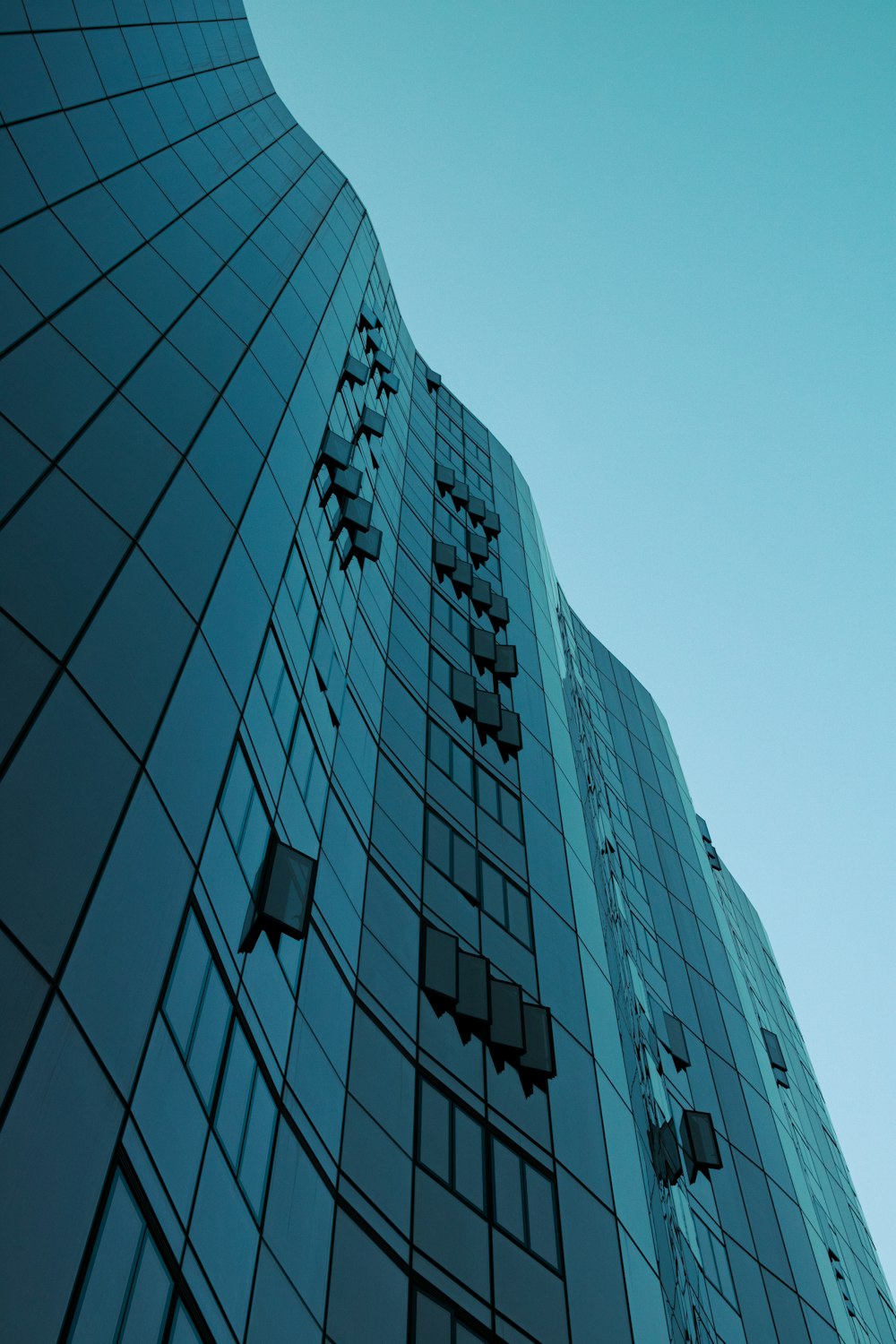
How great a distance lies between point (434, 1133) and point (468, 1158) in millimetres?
704

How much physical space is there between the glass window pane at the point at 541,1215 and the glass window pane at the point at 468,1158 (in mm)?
1039

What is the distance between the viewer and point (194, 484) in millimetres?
17000

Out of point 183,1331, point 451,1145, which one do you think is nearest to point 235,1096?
point 183,1331

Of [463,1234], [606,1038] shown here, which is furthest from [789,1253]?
[463,1234]

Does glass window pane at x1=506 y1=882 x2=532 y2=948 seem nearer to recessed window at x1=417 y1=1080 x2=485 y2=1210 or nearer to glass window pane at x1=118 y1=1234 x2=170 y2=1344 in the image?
recessed window at x1=417 y1=1080 x2=485 y2=1210

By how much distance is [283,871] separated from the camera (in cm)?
1572

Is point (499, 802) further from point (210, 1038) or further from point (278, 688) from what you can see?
point (210, 1038)

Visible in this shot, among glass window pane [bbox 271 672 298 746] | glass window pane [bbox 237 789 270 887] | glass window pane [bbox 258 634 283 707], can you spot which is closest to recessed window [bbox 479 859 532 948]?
glass window pane [bbox 271 672 298 746]

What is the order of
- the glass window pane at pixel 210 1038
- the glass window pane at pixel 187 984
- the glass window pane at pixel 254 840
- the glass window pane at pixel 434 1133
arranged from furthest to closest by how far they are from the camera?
the glass window pane at pixel 434 1133, the glass window pane at pixel 254 840, the glass window pane at pixel 210 1038, the glass window pane at pixel 187 984

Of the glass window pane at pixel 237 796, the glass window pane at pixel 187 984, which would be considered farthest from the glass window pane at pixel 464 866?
the glass window pane at pixel 187 984

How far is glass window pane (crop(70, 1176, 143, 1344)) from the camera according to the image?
876 cm

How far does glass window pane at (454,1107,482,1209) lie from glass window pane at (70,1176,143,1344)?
8.36 metres

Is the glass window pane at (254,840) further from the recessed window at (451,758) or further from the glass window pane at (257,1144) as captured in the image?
the recessed window at (451,758)

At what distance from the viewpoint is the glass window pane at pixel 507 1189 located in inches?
685
